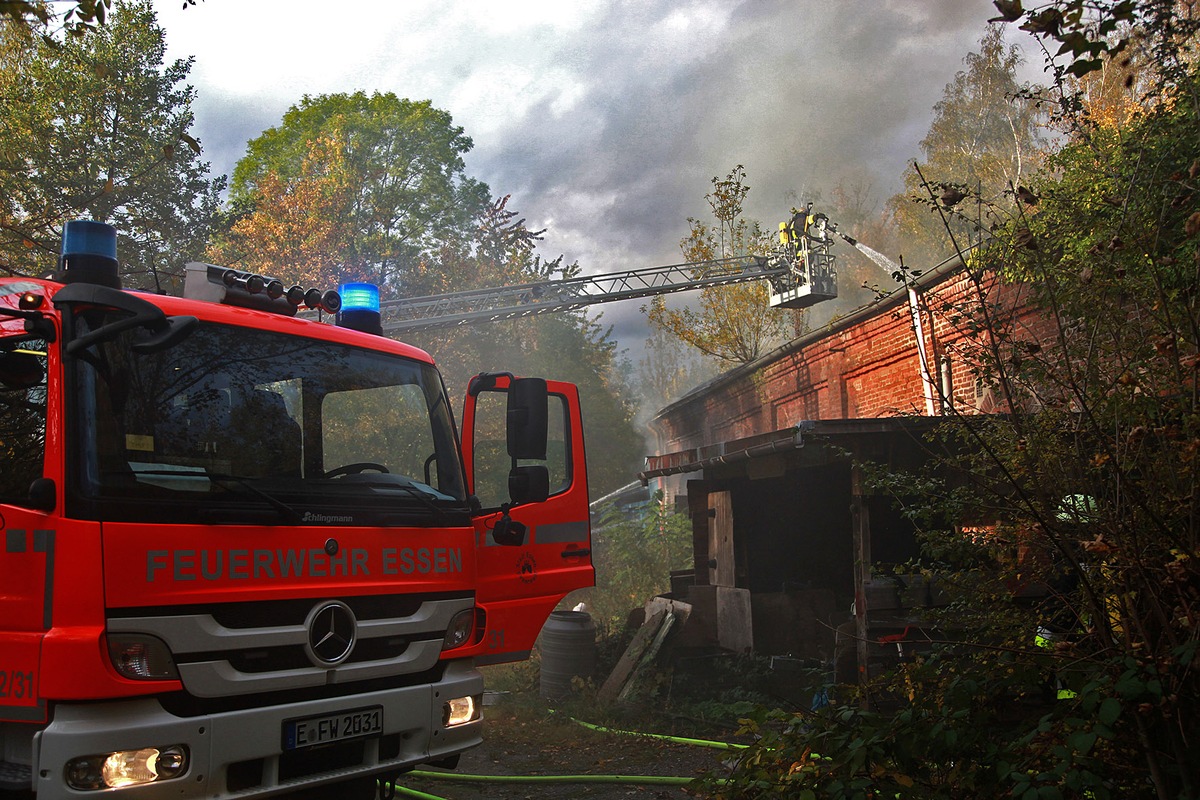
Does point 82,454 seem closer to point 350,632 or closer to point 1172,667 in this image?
point 350,632

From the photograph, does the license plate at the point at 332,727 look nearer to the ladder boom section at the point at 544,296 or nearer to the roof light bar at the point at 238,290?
the roof light bar at the point at 238,290

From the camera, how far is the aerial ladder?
2372cm

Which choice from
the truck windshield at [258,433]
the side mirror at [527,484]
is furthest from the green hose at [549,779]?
the truck windshield at [258,433]

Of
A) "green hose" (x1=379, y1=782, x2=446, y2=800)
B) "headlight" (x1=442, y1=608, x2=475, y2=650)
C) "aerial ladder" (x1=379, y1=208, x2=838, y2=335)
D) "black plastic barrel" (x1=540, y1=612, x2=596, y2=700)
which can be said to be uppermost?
"aerial ladder" (x1=379, y1=208, x2=838, y2=335)

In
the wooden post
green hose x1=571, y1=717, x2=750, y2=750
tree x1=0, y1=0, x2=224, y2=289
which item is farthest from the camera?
tree x1=0, y1=0, x2=224, y2=289

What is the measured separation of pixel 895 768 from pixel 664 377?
3628 inches

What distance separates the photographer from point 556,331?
131 ft

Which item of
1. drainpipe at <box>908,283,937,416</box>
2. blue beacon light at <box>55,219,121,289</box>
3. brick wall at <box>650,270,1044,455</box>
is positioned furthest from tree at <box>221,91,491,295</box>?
blue beacon light at <box>55,219,121,289</box>

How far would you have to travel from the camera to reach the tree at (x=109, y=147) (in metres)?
18.8

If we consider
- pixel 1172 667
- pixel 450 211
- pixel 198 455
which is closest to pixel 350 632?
pixel 198 455

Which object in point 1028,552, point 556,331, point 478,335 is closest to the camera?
point 1028,552

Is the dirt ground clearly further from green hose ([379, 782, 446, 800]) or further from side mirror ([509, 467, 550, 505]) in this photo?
side mirror ([509, 467, 550, 505])

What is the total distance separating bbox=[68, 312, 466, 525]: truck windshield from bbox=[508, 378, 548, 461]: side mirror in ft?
1.07

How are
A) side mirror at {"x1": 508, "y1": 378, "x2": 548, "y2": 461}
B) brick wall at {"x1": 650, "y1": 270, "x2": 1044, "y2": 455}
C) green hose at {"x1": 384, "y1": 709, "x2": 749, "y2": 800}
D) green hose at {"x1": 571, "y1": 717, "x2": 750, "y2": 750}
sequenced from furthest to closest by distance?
brick wall at {"x1": 650, "y1": 270, "x2": 1044, "y2": 455} < green hose at {"x1": 571, "y1": 717, "x2": 750, "y2": 750} < green hose at {"x1": 384, "y1": 709, "x2": 749, "y2": 800} < side mirror at {"x1": 508, "y1": 378, "x2": 548, "y2": 461}
